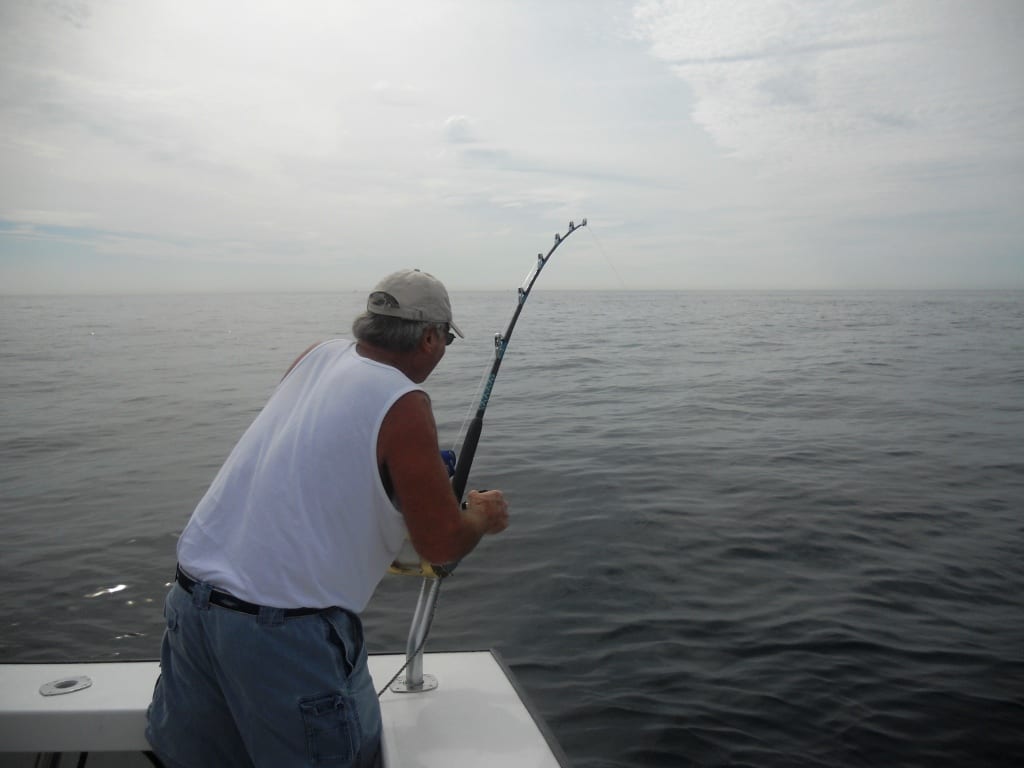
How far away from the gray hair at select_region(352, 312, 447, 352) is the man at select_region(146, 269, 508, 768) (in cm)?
7

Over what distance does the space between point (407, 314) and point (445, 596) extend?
12.9ft

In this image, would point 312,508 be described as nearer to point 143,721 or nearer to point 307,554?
point 307,554

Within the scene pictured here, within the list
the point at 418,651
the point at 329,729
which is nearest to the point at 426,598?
the point at 418,651

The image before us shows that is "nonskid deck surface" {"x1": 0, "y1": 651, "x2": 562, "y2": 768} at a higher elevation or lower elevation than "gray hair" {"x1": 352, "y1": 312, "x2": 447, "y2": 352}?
lower

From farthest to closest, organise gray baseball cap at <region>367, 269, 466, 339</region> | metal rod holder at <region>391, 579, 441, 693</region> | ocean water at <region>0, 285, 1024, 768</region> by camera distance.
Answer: ocean water at <region>0, 285, 1024, 768</region> < metal rod holder at <region>391, 579, 441, 693</region> < gray baseball cap at <region>367, 269, 466, 339</region>

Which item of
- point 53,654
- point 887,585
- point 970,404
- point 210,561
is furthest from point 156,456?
point 970,404

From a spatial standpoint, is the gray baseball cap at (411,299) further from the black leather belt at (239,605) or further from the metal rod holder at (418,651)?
the metal rod holder at (418,651)

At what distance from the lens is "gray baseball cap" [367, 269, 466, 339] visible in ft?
6.09

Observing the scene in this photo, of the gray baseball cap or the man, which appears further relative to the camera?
the gray baseball cap

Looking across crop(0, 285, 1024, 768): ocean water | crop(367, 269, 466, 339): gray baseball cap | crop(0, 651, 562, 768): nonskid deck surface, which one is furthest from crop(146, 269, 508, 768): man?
crop(0, 285, 1024, 768): ocean water

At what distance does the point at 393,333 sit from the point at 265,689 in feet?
2.69

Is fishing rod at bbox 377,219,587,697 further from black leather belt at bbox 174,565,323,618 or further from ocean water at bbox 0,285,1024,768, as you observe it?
ocean water at bbox 0,285,1024,768

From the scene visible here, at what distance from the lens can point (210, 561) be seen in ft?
5.60

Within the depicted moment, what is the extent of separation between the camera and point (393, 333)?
1.86 meters
